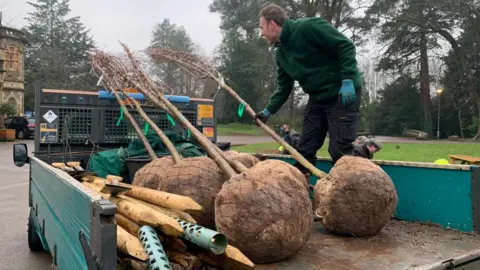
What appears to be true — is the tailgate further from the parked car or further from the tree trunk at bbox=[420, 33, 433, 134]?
the tree trunk at bbox=[420, 33, 433, 134]

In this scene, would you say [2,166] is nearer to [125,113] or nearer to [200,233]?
[125,113]

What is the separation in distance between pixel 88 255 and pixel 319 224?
1.94 metres

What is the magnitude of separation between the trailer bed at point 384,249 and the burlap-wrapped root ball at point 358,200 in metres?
0.09

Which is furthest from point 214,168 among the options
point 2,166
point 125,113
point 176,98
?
point 2,166

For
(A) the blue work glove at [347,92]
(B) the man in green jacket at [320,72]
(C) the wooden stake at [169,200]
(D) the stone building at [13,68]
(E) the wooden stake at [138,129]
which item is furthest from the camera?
(D) the stone building at [13,68]

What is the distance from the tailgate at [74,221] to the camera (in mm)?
1513

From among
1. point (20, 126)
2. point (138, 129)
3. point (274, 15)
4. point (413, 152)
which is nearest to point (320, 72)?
point (274, 15)

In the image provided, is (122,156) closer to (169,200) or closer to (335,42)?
(169,200)

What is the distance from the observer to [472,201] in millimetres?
2912

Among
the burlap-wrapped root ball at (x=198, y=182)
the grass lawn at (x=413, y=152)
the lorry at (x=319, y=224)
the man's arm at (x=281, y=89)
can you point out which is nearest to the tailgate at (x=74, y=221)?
the lorry at (x=319, y=224)

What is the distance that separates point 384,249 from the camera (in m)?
2.57

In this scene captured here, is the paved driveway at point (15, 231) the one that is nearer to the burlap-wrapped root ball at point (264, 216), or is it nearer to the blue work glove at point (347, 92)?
the burlap-wrapped root ball at point (264, 216)

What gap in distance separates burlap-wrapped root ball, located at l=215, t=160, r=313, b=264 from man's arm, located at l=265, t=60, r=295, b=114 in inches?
89.7

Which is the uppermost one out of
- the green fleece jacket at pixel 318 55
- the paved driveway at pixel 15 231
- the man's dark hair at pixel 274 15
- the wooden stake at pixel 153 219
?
the man's dark hair at pixel 274 15
